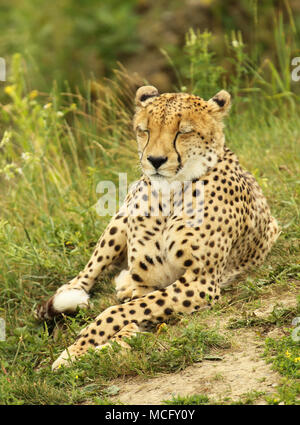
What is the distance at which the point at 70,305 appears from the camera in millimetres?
4316

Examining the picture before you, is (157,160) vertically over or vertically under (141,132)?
under

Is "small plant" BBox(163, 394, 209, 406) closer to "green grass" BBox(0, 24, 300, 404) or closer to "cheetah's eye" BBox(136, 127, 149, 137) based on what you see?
"green grass" BBox(0, 24, 300, 404)

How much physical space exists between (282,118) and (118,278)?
2.39 m

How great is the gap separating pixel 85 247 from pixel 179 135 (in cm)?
129

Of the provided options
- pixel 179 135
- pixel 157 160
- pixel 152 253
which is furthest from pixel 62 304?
pixel 179 135

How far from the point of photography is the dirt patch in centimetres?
311

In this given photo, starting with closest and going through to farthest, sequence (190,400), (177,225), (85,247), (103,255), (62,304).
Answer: (190,400)
(177,225)
(62,304)
(103,255)
(85,247)

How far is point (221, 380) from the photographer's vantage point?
126 inches

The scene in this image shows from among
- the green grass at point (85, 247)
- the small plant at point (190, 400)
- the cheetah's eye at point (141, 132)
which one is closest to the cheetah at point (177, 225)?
the cheetah's eye at point (141, 132)

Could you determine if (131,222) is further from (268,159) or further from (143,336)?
(268,159)

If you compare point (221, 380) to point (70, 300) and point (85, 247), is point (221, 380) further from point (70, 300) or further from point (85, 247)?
point (85, 247)

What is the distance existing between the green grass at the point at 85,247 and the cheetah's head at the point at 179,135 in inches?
27.3

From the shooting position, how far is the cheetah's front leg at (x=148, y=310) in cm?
384

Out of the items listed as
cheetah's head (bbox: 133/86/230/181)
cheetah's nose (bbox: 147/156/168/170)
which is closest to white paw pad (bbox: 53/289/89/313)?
A: cheetah's head (bbox: 133/86/230/181)
